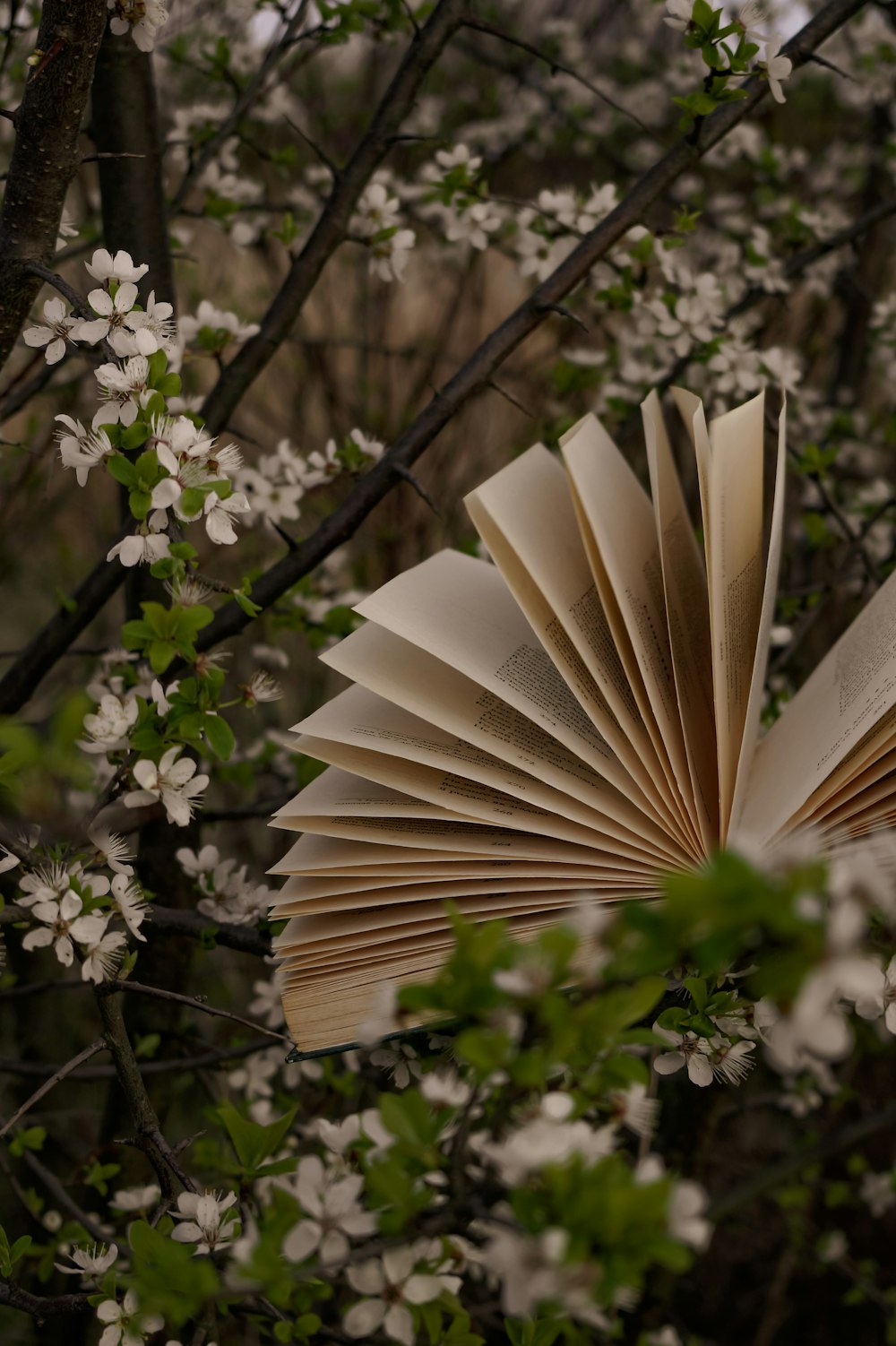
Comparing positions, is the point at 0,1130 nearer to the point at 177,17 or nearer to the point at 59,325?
the point at 59,325

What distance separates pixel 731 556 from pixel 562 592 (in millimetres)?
117

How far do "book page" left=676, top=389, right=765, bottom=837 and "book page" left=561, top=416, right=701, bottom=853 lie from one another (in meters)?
0.03

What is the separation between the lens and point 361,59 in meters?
2.52

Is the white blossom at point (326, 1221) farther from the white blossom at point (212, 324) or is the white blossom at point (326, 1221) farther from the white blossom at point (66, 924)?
the white blossom at point (212, 324)

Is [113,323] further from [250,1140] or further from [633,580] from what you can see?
[250,1140]

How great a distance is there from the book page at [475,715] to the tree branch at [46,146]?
0.33 meters

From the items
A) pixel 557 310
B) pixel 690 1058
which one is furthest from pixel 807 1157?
pixel 557 310

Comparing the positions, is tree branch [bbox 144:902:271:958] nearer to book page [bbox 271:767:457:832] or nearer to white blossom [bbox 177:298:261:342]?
book page [bbox 271:767:457:832]

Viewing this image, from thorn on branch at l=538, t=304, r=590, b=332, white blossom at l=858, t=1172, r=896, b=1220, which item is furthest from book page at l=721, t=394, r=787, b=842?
white blossom at l=858, t=1172, r=896, b=1220

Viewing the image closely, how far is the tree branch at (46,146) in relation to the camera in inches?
24.9

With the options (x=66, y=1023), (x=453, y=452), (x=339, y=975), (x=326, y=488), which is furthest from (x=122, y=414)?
(x=453, y=452)

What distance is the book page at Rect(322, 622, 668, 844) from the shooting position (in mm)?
590

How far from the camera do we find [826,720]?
648 mm

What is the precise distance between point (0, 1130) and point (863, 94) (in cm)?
206
